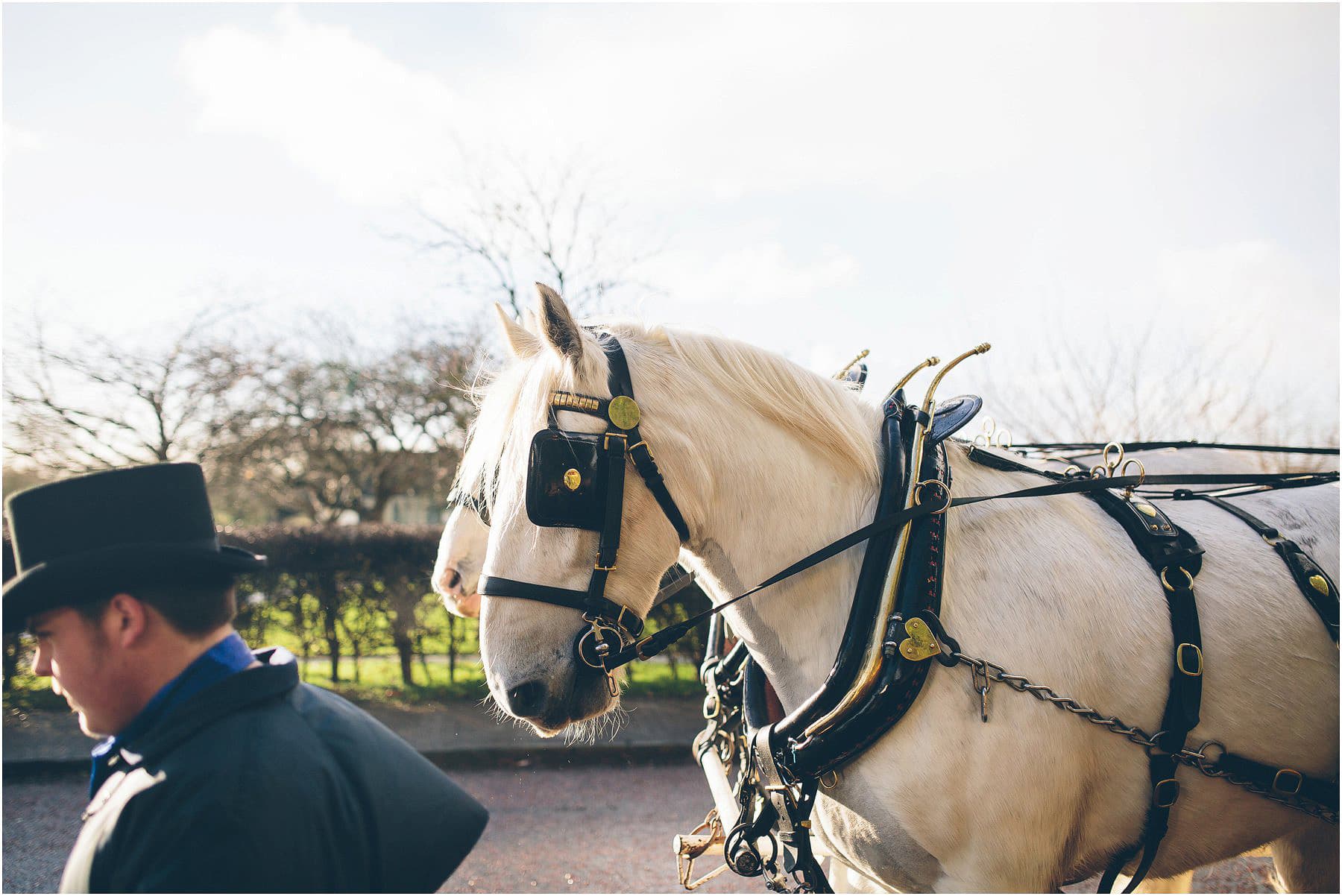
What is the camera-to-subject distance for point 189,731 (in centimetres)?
124

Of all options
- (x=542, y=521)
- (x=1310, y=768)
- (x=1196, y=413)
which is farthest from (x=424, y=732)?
(x=1196, y=413)

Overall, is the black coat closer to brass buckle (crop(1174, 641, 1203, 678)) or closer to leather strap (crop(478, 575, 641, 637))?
leather strap (crop(478, 575, 641, 637))

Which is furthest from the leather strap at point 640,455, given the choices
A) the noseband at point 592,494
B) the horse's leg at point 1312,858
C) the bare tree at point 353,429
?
the bare tree at point 353,429

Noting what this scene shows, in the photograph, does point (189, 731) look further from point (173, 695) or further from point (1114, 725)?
point (1114, 725)

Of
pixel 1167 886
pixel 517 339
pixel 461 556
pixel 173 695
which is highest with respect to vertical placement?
pixel 517 339

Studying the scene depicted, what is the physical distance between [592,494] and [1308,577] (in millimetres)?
1865

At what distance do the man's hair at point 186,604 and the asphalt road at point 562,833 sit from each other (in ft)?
11.6

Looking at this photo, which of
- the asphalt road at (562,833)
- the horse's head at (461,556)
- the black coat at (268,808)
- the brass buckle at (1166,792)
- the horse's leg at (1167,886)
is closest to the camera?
the black coat at (268,808)

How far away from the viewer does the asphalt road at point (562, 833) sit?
4250 millimetres

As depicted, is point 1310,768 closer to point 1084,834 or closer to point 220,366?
point 1084,834

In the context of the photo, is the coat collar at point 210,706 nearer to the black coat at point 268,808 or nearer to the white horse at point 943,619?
the black coat at point 268,808

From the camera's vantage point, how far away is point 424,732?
6.78m

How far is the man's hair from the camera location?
1.30m

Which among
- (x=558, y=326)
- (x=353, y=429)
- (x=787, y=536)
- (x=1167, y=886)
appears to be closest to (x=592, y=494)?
(x=558, y=326)
